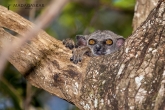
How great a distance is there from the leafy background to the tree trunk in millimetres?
1431

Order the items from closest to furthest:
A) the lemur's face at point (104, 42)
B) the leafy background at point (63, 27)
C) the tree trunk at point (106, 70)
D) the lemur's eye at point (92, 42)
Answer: the tree trunk at point (106, 70) < the lemur's face at point (104, 42) < the lemur's eye at point (92, 42) < the leafy background at point (63, 27)

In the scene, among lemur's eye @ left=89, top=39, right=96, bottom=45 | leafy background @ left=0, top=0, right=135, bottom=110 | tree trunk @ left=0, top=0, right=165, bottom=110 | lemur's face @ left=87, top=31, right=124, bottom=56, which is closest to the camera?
tree trunk @ left=0, top=0, right=165, bottom=110

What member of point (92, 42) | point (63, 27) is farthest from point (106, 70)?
point (63, 27)

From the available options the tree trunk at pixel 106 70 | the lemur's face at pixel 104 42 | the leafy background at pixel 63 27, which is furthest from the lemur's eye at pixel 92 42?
the tree trunk at pixel 106 70

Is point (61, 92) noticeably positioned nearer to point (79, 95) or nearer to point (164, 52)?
point (79, 95)

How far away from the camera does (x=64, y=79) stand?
2.78 m

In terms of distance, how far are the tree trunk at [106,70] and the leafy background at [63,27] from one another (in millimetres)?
1431

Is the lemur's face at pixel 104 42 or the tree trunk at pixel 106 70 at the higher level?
the lemur's face at pixel 104 42

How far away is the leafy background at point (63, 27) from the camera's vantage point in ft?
16.3

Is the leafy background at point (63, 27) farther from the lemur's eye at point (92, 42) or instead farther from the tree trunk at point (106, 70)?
the tree trunk at point (106, 70)

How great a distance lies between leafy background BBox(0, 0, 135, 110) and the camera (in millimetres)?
4973

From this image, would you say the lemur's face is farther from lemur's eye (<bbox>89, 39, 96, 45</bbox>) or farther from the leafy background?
the leafy background

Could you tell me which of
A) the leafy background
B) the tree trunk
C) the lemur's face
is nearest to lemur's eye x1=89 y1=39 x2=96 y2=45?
the lemur's face

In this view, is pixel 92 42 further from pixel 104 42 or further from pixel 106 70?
pixel 106 70
